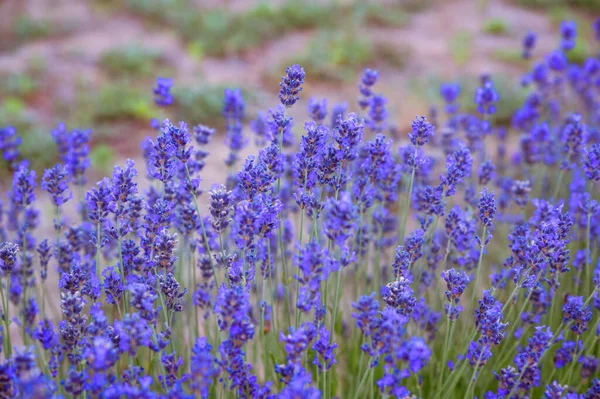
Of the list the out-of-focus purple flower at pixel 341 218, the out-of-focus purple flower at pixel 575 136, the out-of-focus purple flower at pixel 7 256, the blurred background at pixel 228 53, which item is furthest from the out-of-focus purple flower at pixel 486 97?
the blurred background at pixel 228 53

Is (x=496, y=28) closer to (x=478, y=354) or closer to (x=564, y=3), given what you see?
(x=564, y=3)

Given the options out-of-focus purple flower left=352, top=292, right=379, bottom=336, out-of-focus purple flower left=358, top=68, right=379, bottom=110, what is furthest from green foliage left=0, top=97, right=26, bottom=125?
out-of-focus purple flower left=352, top=292, right=379, bottom=336

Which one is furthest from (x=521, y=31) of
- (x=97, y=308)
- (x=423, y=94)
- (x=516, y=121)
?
(x=97, y=308)

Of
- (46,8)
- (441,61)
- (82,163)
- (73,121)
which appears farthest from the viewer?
(46,8)

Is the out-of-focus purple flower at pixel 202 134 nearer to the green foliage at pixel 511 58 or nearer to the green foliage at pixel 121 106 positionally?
the green foliage at pixel 121 106

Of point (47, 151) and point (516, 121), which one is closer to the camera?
point (516, 121)

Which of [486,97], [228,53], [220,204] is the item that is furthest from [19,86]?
[220,204]

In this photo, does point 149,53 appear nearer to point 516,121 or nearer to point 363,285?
point 516,121
